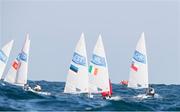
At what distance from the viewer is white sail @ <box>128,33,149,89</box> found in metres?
54.2

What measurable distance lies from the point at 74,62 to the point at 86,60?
44.9 inches

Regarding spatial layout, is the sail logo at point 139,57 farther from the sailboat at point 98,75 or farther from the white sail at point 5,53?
the white sail at point 5,53

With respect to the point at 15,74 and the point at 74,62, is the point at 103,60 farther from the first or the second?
the point at 15,74

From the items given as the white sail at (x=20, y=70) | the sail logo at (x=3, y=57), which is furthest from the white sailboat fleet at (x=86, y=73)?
the sail logo at (x=3, y=57)

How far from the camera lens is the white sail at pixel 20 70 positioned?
56656mm

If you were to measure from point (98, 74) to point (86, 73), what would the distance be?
1.37 metres

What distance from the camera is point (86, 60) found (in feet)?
153

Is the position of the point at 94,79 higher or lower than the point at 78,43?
lower

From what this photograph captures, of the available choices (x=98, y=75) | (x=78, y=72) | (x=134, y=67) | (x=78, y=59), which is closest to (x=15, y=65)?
(x=78, y=72)

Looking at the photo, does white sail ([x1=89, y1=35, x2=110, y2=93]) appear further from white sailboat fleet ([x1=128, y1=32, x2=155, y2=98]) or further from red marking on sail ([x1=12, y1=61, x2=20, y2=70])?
red marking on sail ([x1=12, y1=61, x2=20, y2=70])

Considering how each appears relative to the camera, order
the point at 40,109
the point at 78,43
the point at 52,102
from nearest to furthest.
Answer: the point at 40,109 < the point at 52,102 < the point at 78,43

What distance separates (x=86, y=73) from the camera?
4712 cm

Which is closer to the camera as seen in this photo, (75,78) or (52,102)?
(52,102)

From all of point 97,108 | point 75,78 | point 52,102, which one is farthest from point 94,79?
point 97,108
